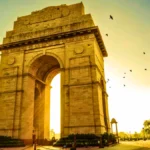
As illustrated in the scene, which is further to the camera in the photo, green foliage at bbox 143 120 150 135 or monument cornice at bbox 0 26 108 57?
green foliage at bbox 143 120 150 135

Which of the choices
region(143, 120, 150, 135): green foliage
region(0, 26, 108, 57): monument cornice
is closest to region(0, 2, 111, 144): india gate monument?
region(0, 26, 108, 57): monument cornice

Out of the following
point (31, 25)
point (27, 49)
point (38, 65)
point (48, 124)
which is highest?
point (31, 25)

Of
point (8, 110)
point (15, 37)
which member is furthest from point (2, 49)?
point (8, 110)

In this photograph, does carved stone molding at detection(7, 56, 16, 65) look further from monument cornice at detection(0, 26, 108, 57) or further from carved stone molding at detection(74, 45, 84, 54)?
carved stone molding at detection(74, 45, 84, 54)

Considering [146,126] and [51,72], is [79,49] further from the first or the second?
[146,126]

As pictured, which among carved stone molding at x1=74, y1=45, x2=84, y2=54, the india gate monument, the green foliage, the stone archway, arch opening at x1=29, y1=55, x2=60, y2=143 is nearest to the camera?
the india gate monument

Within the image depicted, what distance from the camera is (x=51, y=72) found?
2769 centimetres

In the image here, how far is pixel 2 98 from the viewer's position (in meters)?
22.5

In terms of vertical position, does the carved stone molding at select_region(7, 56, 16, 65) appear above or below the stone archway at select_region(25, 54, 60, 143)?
above

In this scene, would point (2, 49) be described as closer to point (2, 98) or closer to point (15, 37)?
point (15, 37)

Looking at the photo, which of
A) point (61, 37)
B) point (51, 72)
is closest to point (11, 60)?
point (51, 72)

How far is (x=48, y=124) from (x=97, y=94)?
10.6 meters

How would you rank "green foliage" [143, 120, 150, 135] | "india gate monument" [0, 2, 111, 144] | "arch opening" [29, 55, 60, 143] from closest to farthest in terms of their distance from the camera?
"india gate monument" [0, 2, 111, 144], "arch opening" [29, 55, 60, 143], "green foliage" [143, 120, 150, 135]

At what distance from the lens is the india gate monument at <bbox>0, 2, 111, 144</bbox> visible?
1931cm
